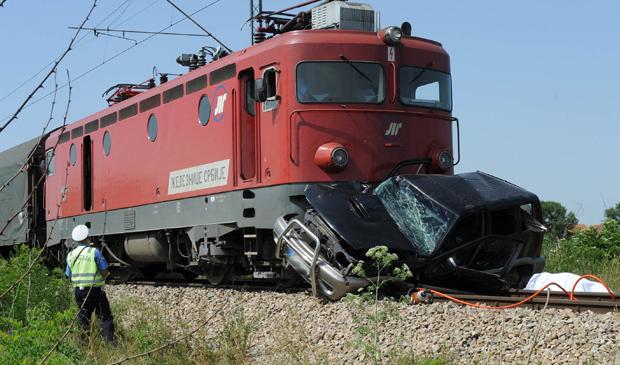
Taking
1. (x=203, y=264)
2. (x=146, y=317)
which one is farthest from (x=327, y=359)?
(x=203, y=264)

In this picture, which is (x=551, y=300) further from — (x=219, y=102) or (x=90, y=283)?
(x=219, y=102)

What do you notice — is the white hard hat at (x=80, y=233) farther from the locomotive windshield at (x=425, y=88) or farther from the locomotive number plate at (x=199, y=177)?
the locomotive windshield at (x=425, y=88)

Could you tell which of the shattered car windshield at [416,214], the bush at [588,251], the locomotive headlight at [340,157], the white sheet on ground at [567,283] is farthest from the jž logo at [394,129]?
the bush at [588,251]

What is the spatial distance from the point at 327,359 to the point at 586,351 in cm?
214

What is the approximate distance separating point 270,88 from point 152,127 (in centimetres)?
393

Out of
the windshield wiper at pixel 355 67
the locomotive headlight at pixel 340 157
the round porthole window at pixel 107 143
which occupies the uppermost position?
the windshield wiper at pixel 355 67

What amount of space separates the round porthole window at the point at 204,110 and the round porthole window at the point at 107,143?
4.13 metres

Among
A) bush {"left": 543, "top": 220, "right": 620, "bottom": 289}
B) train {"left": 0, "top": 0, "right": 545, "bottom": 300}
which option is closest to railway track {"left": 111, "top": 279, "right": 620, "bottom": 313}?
train {"left": 0, "top": 0, "right": 545, "bottom": 300}

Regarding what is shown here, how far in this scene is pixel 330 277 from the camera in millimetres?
9297

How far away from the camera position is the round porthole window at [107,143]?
16484mm

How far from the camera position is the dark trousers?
912cm

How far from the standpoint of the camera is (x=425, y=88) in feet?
38.3

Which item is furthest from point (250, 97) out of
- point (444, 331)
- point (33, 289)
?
point (444, 331)

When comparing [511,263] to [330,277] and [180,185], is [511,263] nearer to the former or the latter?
[330,277]
